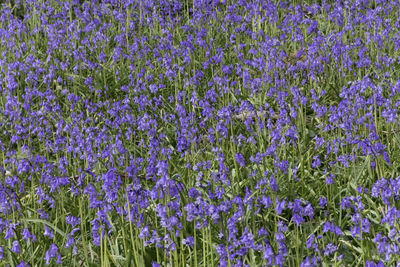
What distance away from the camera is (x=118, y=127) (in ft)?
15.3

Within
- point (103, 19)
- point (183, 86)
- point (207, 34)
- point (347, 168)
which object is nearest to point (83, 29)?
point (103, 19)

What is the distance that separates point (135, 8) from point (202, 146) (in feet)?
12.5

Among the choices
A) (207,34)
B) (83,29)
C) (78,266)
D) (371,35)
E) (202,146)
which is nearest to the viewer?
(78,266)

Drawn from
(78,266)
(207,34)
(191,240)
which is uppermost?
(207,34)

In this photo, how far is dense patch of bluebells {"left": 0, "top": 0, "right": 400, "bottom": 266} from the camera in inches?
118

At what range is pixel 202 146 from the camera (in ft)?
14.9

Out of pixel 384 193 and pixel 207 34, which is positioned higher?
pixel 207 34

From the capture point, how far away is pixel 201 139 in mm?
4395

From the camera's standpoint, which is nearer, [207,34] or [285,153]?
Result: [285,153]

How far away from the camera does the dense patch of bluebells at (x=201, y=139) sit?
9.87 ft

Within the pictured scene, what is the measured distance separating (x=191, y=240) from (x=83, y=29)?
489 cm

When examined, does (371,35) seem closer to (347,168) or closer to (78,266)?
(347,168)

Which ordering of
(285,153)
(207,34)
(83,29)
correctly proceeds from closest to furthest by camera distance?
(285,153) < (207,34) < (83,29)

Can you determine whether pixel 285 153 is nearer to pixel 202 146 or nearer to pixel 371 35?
pixel 202 146
